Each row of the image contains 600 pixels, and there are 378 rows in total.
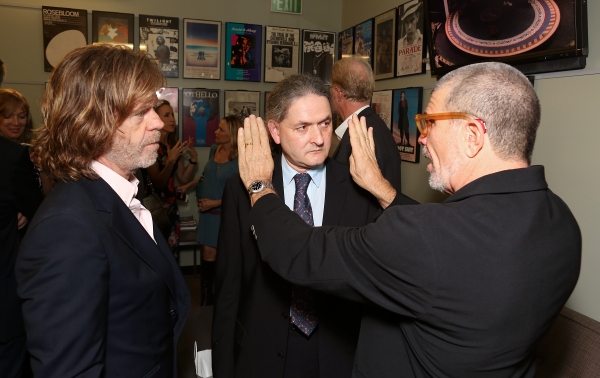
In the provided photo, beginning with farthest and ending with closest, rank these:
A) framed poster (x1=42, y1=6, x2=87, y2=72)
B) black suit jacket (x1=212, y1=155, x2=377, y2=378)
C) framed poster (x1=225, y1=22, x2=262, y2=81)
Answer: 1. framed poster (x1=225, y1=22, x2=262, y2=81)
2. framed poster (x1=42, y1=6, x2=87, y2=72)
3. black suit jacket (x1=212, y1=155, x2=377, y2=378)

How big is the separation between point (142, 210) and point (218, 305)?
0.52m

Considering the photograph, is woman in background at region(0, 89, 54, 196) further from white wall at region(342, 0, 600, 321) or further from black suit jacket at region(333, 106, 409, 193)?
white wall at region(342, 0, 600, 321)

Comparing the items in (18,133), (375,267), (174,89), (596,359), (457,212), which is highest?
(174,89)

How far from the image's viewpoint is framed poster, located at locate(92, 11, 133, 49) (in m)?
4.82

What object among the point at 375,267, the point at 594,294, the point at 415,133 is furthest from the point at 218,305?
the point at 415,133

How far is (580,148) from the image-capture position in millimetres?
2166

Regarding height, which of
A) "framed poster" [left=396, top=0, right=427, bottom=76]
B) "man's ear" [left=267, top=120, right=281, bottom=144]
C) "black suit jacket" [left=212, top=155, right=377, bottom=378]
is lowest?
"black suit jacket" [left=212, top=155, right=377, bottom=378]

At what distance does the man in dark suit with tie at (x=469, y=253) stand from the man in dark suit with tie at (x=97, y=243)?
395mm

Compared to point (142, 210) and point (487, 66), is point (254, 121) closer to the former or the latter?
point (142, 210)

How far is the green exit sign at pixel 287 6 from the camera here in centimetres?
528

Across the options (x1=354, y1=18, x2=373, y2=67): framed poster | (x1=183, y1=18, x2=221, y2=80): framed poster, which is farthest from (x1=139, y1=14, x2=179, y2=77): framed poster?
(x1=354, y1=18, x2=373, y2=67): framed poster

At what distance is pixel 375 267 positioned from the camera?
1.07 meters

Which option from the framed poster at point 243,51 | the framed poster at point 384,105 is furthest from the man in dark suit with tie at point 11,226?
the framed poster at point 243,51

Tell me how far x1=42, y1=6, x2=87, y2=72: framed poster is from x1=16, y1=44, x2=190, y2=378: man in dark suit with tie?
4107 mm
